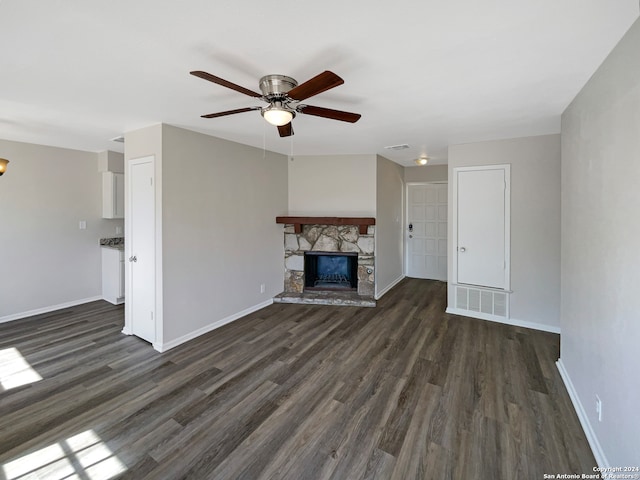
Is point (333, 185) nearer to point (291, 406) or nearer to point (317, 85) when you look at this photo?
point (317, 85)

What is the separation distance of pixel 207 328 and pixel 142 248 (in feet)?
4.02

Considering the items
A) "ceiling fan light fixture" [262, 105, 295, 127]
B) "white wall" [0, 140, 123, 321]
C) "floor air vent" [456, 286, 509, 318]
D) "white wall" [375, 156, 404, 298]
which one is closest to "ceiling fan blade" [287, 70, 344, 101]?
"ceiling fan light fixture" [262, 105, 295, 127]

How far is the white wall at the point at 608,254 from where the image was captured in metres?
1.46

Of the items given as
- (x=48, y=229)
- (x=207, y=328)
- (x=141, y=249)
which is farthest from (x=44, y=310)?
(x=207, y=328)

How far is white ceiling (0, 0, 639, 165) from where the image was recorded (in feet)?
4.64

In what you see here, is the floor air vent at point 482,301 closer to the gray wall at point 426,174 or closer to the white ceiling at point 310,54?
the white ceiling at point 310,54

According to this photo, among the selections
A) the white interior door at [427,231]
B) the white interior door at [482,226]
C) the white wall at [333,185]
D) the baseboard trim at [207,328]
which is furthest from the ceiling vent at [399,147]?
the baseboard trim at [207,328]

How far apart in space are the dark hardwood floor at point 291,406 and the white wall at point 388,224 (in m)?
1.67

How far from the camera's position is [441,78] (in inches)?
82.6

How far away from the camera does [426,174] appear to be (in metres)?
6.11

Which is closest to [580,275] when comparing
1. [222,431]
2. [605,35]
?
[605,35]

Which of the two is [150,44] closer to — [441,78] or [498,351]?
[441,78]

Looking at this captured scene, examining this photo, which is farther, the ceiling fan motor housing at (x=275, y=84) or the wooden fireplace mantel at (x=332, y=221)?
the wooden fireplace mantel at (x=332, y=221)

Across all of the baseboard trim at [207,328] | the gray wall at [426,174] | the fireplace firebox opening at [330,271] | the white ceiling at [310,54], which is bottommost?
the baseboard trim at [207,328]
